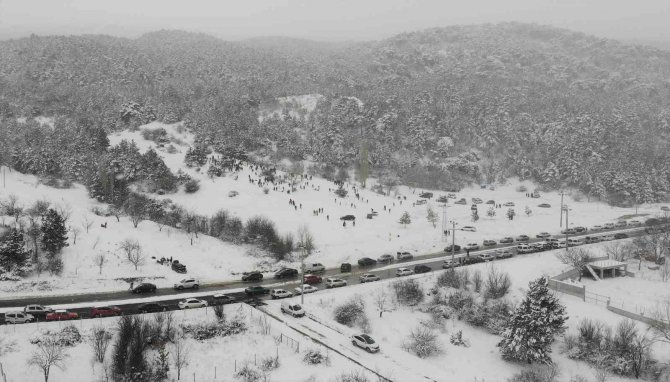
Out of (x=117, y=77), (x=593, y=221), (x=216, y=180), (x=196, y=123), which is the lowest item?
(x=593, y=221)

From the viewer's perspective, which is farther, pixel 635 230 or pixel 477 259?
pixel 635 230

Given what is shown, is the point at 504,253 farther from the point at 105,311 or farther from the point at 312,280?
the point at 105,311

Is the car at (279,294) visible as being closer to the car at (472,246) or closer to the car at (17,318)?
the car at (17,318)

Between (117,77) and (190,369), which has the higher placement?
(117,77)

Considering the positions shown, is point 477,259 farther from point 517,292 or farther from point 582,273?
point 582,273

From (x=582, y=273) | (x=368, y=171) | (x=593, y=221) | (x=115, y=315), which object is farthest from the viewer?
(x=368, y=171)

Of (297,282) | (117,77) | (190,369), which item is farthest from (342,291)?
(117,77)

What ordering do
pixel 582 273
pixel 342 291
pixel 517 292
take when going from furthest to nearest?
1. pixel 582 273
2. pixel 517 292
3. pixel 342 291
